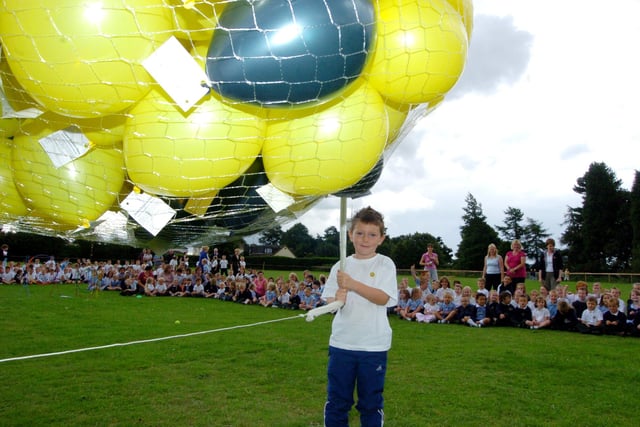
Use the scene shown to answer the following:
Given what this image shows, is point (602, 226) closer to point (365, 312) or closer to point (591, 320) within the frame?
point (591, 320)

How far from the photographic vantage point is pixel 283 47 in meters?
1.06

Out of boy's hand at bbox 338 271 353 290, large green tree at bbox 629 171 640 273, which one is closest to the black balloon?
boy's hand at bbox 338 271 353 290

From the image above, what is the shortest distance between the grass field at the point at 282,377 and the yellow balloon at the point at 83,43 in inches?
133

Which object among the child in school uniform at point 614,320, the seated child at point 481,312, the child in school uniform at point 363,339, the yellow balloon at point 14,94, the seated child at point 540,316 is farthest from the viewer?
the seated child at point 481,312

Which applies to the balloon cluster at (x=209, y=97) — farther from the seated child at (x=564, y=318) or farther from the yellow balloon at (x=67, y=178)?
the seated child at (x=564, y=318)

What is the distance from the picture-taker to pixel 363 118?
3.90ft

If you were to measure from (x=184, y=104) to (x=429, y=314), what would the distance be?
10.2 metres

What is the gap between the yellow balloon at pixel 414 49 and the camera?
1.14 meters

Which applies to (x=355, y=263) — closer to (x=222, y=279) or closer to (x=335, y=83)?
(x=335, y=83)

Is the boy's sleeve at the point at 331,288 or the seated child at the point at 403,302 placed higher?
the boy's sleeve at the point at 331,288

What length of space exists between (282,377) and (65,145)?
175 inches

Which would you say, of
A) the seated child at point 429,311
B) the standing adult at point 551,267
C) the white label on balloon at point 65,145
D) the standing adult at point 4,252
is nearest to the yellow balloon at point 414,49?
the white label on balloon at point 65,145

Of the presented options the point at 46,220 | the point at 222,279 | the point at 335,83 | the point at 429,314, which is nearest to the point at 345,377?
the point at 46,220

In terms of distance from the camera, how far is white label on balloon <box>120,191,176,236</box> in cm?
126
